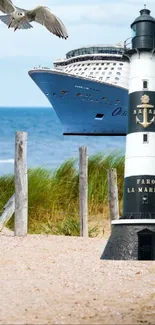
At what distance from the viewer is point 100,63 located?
168ft

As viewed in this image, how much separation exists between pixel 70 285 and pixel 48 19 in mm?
4009

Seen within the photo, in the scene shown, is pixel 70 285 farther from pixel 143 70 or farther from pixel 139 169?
pixel 143 70

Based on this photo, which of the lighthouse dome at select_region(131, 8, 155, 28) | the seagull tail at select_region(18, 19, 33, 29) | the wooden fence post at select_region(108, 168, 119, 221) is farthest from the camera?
the wooden fence post at select_region(108, 168, 119, 221)

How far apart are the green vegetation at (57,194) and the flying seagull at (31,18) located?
16.4 feet

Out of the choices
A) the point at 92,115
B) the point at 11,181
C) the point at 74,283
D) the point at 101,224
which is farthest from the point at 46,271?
the point at 92,115

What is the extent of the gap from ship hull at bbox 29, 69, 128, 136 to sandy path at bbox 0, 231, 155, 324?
3366 centimetres

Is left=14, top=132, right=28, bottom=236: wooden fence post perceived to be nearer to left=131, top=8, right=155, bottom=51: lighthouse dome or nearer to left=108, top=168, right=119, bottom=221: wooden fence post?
left=108, top=168, right=119, bottom=221: wooden fence post

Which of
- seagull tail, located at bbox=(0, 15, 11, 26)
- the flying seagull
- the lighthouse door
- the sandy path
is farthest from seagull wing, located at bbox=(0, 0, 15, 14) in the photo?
the lighthouse door

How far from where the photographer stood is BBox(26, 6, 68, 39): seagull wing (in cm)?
948

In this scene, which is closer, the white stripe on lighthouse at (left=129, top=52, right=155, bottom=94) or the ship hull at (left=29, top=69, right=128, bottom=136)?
the white stripe on lighthouse at (left=129, top=52, right=155, bottom=94)

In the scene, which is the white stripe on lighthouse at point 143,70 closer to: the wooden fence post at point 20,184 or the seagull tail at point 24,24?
the seagull tail at point 24,24

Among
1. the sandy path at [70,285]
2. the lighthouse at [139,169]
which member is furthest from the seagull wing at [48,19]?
the sandy path at [70,285]

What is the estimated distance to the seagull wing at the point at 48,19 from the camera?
948 cm

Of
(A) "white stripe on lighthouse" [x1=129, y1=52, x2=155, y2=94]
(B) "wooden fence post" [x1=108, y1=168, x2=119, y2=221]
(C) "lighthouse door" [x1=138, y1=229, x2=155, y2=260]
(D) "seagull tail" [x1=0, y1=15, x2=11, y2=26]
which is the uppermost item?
(D) "seagull tail" [x1=0, y1=15, x2=11, y2=26]
